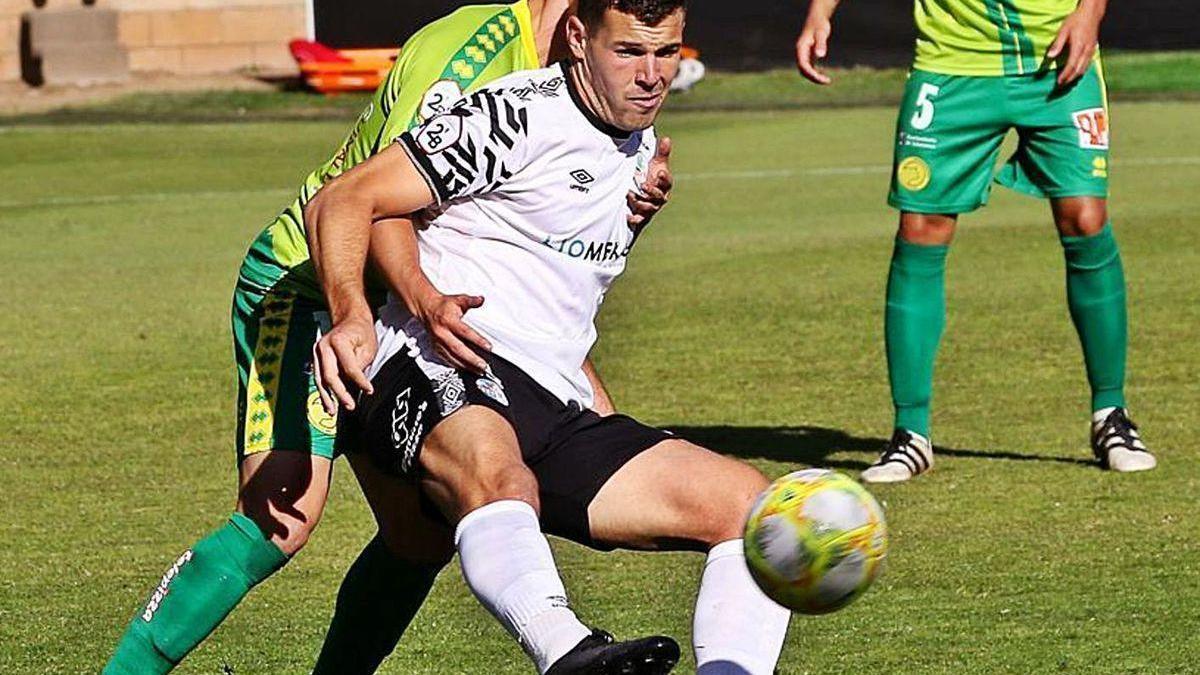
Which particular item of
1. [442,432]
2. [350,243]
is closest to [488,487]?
[442,432]

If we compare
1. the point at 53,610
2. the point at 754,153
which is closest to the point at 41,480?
the point at 53,610

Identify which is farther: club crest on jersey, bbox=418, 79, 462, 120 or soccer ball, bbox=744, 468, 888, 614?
club crest on jersey, bbox=418, 79, 462, 120

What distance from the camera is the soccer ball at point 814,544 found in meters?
4.00

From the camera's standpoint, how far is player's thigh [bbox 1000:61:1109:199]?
24.9 feet

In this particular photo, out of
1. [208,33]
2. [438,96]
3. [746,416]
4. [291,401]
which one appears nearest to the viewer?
[438,96]

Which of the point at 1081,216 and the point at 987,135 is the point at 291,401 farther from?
the point at 1081,216

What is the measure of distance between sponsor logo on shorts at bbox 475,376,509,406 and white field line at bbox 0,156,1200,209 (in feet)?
40.3

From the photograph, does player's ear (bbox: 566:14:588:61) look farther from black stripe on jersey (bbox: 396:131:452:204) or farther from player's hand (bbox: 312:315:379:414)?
player's hand (bbox: 312:315:379:414)

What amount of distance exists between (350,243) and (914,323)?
12.4 ft

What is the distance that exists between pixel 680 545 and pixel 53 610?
239 cm

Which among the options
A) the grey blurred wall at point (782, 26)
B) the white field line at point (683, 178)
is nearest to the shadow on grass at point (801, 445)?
the white field line at point (683, 178)

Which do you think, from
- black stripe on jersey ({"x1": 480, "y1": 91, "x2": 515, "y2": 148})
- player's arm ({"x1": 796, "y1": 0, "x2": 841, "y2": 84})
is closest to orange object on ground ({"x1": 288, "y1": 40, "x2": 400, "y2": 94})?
player's arm ({"x1": 796, "y1": 0, "x2": 841, "y2": 84})

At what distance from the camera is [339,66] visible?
2425cm

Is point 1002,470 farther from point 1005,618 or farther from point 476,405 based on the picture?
point 476,405
